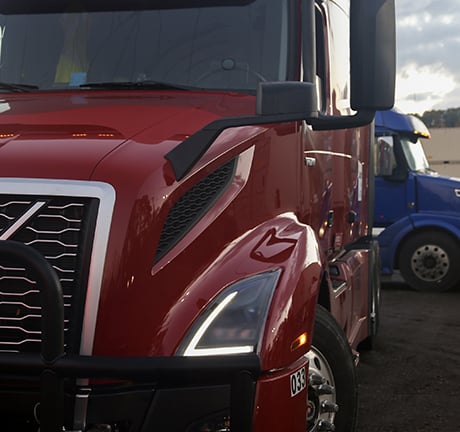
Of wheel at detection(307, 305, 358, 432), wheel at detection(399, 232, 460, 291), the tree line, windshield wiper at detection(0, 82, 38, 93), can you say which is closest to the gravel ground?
wheel at detection(307, 305, 358, 432)

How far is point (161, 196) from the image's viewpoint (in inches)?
107

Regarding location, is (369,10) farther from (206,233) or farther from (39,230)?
(39,230)

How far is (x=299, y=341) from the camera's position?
9.48ft

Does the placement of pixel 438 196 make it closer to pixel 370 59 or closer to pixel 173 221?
pixel 370 59

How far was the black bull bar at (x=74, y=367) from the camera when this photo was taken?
7.92 feet

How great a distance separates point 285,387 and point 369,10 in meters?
1.65

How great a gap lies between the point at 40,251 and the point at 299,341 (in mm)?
980

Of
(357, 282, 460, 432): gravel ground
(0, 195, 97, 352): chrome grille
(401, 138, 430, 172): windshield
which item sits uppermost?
(401, 138, 430, 172): windshield

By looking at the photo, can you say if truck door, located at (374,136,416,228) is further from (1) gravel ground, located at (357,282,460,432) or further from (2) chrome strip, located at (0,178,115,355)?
(2) chrome strip, located at (0,178,115,355)

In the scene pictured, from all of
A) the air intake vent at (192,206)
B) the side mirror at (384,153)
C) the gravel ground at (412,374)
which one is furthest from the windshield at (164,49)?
the side mirror at (384,153)

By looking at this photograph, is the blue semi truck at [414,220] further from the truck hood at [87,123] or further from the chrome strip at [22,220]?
the chrome strip at [22,220]

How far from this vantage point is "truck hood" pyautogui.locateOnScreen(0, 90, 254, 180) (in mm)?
2707

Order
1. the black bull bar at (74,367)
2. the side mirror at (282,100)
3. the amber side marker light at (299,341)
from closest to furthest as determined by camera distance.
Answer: the black bull bar at (74,367)
the amber side marker light at (299,341)
the side mirror at (282,100)

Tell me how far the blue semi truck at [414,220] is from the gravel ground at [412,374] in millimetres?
1919
